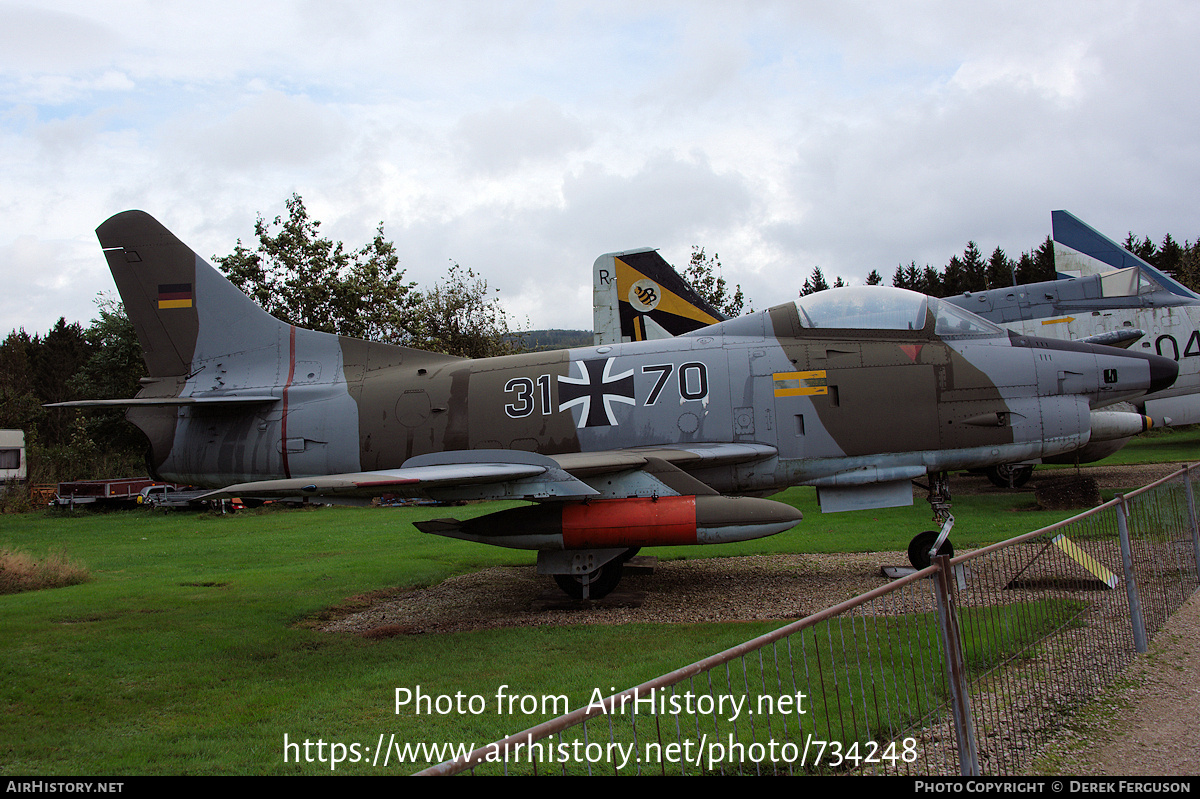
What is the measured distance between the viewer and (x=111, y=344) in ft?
121

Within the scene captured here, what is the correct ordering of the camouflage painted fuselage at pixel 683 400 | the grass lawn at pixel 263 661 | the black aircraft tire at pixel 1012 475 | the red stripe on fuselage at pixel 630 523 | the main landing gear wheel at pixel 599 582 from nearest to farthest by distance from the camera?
the grass lawn at pixel 263 661 < the red stripe on fuselage at pixel 630 523 < the camouflage painted fuselage at pixel 683 400 < the main landing gear wheel at pixel 599 582 < the black aircraft tire at pixel 1012 475

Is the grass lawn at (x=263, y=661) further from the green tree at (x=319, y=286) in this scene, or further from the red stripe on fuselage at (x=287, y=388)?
the green tree at (x=319, y=286)

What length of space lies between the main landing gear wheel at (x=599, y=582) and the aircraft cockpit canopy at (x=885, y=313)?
4.13 meters

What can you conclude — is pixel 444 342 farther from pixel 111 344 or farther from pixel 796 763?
pixel 796 763

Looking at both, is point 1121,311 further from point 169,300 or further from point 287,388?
point 169,300

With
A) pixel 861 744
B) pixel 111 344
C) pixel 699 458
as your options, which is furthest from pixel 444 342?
pixel 861 744

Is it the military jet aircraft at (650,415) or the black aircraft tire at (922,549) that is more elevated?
the military jet aircraft at (650,415)

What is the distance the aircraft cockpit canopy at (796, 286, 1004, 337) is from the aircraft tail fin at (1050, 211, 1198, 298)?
1340 cm

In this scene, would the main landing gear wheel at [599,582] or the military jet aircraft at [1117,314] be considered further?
the military jet aircraft at [1117,314]

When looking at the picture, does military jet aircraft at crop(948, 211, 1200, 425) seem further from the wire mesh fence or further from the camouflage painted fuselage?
the wire mesh fence

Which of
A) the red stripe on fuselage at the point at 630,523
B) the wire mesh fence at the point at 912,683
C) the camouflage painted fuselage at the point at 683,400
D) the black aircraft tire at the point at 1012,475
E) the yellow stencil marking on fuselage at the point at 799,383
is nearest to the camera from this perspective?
the wire mesh fence at the point at 912,683

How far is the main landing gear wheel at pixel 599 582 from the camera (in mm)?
9758

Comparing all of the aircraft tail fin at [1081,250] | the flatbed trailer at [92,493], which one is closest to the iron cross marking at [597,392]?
Result: the aircraft tail fin at [1081,250]

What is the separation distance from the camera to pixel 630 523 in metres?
8.60
